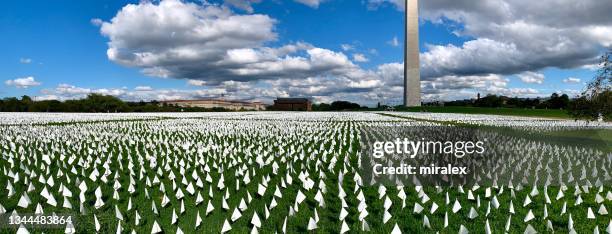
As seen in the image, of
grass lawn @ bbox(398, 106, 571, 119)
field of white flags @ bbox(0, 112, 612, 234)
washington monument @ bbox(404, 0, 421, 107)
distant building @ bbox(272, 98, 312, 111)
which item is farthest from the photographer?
distant building @ bbox(272, 98, 312, 111)

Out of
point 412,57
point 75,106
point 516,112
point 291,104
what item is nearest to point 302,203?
point 516,112

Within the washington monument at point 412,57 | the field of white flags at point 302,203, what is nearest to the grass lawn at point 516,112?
the washington monument at point 412,57

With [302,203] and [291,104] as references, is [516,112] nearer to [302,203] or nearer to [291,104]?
[302,203]

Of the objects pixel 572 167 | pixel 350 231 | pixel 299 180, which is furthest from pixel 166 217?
pixel 572 167

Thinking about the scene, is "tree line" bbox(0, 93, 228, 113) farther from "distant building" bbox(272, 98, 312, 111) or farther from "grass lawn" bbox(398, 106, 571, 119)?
"grass lawn" bbox(398, 106, 571, 119)

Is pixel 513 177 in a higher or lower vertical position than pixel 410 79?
lower

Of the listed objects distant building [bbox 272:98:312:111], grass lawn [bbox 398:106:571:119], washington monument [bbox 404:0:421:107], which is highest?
washington monument [bbox 404:0:421:107]

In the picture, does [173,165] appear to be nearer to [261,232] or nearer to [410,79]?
[261,232]

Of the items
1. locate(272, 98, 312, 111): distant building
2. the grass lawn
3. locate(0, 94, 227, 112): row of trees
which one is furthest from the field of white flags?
locate(272, 98, 312, 111): distant building
